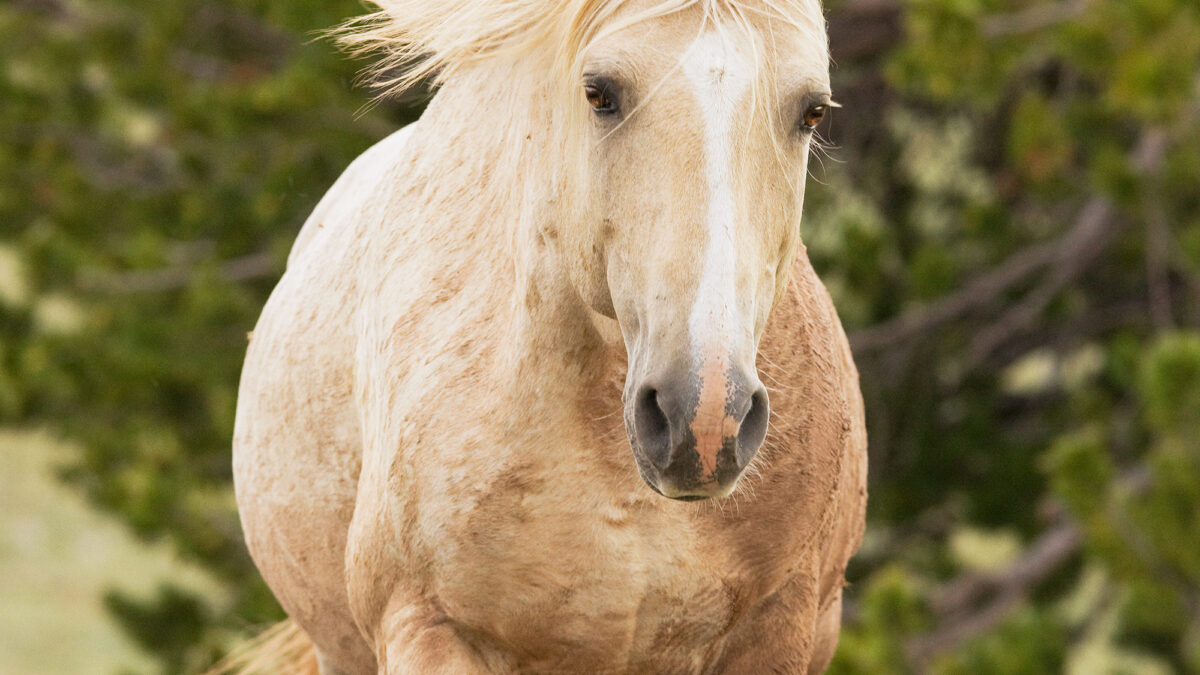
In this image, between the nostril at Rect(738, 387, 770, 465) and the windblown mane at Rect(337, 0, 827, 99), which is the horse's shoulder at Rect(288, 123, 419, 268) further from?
the nostril at Rect(738, 387, 770, 465)

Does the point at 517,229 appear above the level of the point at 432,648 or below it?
above

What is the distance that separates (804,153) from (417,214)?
29.0 inches

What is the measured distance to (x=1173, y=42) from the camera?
16.8 feet

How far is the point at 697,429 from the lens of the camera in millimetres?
1765

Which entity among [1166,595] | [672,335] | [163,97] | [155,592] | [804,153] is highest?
[163,97]

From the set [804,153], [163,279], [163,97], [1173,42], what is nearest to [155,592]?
[163,279]

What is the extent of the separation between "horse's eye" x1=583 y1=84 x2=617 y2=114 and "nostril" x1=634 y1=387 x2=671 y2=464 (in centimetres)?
40

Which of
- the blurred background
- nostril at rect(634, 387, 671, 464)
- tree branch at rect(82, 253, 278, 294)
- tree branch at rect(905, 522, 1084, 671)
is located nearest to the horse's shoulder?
nostril at rect(634, 387, 671, 464)

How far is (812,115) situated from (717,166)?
213 mm

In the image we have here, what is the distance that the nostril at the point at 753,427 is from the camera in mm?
1816

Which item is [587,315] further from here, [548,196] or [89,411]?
[89,411]

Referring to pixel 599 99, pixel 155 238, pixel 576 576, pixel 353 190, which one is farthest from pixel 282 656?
pixel 155 238

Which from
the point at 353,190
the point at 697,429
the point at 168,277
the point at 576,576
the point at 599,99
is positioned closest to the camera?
the point at 697,429

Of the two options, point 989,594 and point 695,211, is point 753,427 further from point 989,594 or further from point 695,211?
point 989,594
